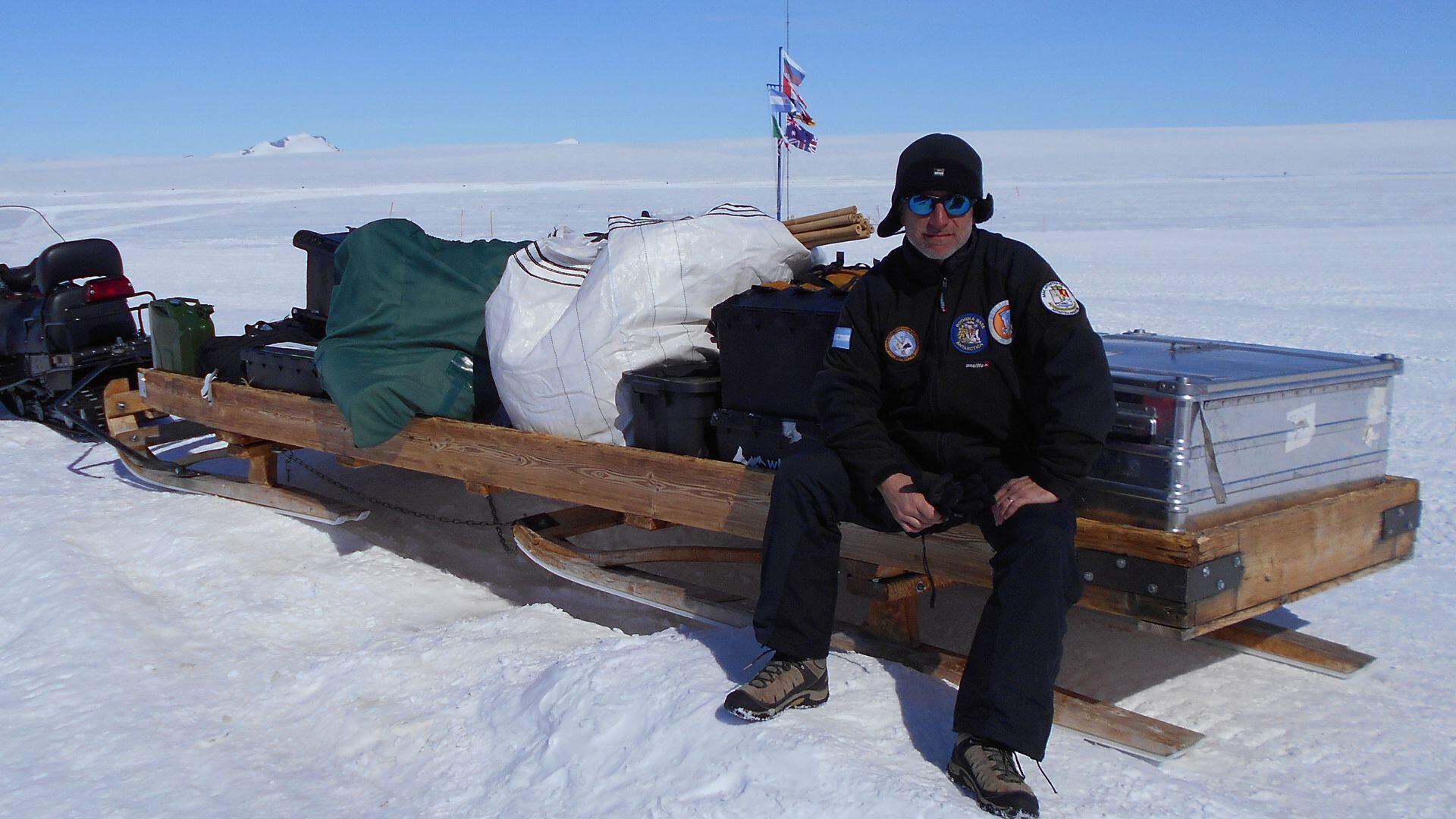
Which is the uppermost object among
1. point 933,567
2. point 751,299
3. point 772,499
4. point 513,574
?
point 751,299

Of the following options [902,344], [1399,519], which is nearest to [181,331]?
[902,344]

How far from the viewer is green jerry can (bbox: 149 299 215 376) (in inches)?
256

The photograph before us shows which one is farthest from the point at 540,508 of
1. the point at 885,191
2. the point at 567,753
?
the point at 885,191

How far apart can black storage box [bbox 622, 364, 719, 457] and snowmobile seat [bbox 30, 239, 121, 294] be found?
514 cm

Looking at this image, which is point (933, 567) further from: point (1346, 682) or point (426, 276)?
point (426, 276)

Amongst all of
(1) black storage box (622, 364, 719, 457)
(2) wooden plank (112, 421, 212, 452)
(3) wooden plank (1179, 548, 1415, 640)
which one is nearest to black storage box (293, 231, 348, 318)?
(2) wooden plank (112, 421, 212, 452)

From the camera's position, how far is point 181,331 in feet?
21.3

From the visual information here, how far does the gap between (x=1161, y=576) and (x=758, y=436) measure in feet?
4.79

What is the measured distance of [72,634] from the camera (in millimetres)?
4398

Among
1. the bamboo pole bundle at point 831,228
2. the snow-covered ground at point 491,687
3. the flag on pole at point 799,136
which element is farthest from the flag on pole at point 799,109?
the bamboo pole bundle at point 831,228

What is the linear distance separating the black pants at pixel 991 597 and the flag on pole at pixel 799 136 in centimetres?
1063

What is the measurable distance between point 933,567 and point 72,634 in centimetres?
314

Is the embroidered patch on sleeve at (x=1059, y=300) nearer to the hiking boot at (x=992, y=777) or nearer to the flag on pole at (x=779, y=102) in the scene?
the hiking boot at (x=992, y=777)

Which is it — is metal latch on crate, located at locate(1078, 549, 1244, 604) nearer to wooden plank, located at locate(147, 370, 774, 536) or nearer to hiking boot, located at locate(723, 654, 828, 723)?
hiking boot, located at locate(723, 654, 828, 723)
